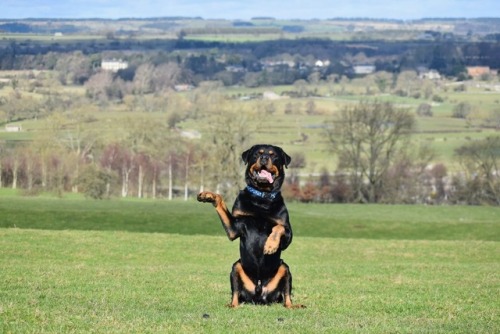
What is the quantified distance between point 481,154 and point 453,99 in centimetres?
10336

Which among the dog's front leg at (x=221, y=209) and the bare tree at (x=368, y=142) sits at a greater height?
the dog's front leg at (x=221, y=209)

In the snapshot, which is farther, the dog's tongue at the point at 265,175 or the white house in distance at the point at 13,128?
the white house in distance at the point at 13,128

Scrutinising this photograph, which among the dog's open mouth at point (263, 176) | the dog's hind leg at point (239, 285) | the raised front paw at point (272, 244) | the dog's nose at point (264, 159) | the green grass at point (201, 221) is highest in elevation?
the dog's nose at point (264, 159)

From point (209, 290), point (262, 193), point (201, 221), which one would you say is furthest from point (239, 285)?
point (201, 221)

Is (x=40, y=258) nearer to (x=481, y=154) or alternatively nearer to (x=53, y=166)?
(x=53, y=166)

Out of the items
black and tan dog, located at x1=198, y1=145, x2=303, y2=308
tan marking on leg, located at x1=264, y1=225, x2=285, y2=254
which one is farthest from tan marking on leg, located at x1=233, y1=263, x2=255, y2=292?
tan marking on leg, located at x1=264, y1=225, x2=285, y2=254

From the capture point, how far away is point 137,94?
6900 inches

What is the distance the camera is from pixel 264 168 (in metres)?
12.8

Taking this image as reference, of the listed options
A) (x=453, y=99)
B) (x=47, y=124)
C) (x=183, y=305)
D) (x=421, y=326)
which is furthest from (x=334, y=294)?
(x=453, y=99)

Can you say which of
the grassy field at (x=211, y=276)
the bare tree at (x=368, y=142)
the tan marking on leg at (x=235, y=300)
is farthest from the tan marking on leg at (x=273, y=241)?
the bare tree at (x=368, y=142)

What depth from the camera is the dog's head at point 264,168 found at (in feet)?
41.8

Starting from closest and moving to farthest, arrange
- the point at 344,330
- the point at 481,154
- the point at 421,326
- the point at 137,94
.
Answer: the point at 344,330 < the point at 421,326 < the point at 481,154 < the point at 137,94

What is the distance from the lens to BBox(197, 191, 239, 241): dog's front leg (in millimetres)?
12688

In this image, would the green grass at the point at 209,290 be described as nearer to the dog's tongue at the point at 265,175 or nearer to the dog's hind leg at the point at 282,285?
the dog's hind leg at the point at 282,285
